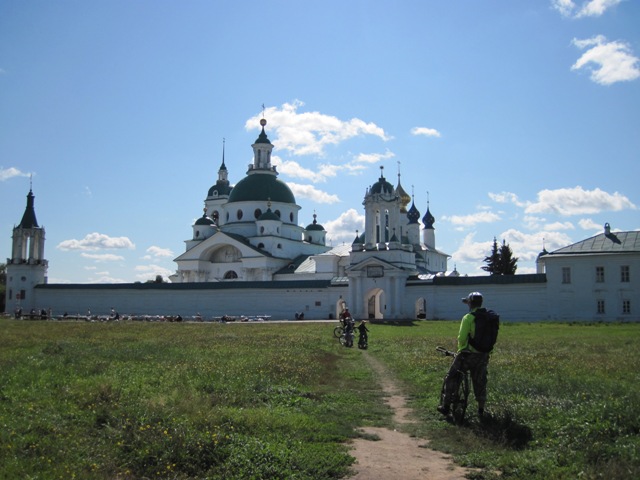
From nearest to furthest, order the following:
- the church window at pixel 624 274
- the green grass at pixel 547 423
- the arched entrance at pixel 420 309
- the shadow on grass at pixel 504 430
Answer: the green grass at pixel 547 423
the shadow on grass at pixel 504 430
the church window at pixel 624 274
the arched entrance at pixel 420 309

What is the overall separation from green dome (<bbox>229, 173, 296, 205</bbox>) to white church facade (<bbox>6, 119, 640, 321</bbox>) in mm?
145

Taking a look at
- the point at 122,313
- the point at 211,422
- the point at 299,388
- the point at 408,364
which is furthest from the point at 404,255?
the point at 211,422

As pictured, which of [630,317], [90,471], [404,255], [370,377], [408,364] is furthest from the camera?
[404,255]

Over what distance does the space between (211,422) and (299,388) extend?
457 centimetres

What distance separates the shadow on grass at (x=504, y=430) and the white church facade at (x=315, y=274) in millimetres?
43703

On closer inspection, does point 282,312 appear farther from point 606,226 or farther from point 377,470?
point 377,470

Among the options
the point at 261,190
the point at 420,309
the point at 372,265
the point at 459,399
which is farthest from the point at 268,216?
the point at 459,399

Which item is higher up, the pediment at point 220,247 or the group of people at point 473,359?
the pediment at point 220,247

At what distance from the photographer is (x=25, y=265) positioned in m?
77.8

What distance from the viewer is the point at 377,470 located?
8.34m

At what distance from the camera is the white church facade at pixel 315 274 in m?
51.3

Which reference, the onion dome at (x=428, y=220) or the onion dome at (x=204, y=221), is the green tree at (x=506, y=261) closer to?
the onion dome at (x=428, y=220)

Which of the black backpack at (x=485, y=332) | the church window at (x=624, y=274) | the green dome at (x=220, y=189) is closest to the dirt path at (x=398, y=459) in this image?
the black backpack at (x=485, y=332)

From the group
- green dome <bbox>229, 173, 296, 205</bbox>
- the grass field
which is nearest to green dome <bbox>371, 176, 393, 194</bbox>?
green dome <bbox>229, 173, 296, 205</bbox>
